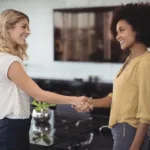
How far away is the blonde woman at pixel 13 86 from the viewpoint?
77.8 inches

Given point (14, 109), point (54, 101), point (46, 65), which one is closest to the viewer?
point (14, 109)

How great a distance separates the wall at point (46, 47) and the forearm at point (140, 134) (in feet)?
11.7

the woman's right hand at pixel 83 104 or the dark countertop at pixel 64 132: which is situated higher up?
the woman's right hand at pixel 83 104

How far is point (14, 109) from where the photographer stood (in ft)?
6.59

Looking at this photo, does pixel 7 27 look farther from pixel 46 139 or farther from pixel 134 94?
pixel 46 139

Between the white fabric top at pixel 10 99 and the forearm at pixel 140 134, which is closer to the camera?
the forearm at pixel 140 134

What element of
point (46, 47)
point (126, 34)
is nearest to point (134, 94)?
point (126, 34)

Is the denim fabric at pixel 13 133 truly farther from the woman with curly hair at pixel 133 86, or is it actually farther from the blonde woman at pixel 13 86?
the woman with curly hair at pixel 133 86

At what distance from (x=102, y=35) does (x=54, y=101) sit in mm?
3187

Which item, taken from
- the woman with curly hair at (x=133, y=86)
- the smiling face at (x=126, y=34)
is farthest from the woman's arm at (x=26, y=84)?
the smiling face at (x=126, y=34)

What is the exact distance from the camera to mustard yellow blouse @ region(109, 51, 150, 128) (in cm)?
180

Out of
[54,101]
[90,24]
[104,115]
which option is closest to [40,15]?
[90,24]

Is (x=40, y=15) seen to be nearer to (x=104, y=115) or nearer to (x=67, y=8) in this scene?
(x=67, y=8)

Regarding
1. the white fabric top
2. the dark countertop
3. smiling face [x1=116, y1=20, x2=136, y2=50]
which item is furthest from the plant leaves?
smiling face [x1=116, y1=20, x2=136, y2=50]
